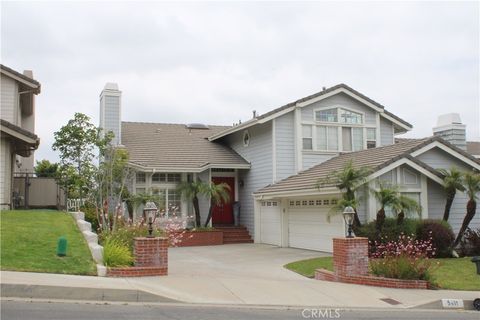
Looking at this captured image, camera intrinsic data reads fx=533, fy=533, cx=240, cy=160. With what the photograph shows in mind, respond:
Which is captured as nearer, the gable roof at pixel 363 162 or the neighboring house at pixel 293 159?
the gable roof at pixel 363 162

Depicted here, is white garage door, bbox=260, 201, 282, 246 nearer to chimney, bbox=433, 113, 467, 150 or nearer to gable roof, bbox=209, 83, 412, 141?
gable roof, bbox=209, 83, 412, 141

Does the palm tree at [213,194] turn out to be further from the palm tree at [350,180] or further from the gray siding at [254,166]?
the palm tree at [350,180]

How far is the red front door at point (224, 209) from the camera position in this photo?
2641 centimetres

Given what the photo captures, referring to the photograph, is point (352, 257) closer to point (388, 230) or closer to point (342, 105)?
point (388, 230)

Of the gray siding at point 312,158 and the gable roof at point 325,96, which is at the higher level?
the gable roof at point 325,96

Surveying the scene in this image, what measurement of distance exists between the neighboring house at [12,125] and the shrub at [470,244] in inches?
618

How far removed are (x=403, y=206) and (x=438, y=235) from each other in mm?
1763

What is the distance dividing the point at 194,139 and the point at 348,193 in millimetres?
13073

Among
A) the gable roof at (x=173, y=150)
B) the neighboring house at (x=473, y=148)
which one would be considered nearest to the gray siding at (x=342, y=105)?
the gable roof at (x=173, y=150)

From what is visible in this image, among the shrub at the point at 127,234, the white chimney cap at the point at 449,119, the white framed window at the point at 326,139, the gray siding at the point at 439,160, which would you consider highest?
the white chimney cap at the point at 449,119

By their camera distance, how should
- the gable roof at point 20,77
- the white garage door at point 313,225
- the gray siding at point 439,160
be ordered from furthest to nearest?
1. the gable roof at point 20,77
2. the gray siding at point 439,160
3. the white garage door at point 313,225

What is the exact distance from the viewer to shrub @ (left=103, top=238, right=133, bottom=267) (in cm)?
1219

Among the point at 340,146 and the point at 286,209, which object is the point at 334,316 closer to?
the point at 286,209

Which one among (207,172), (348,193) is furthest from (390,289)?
(207,172)
